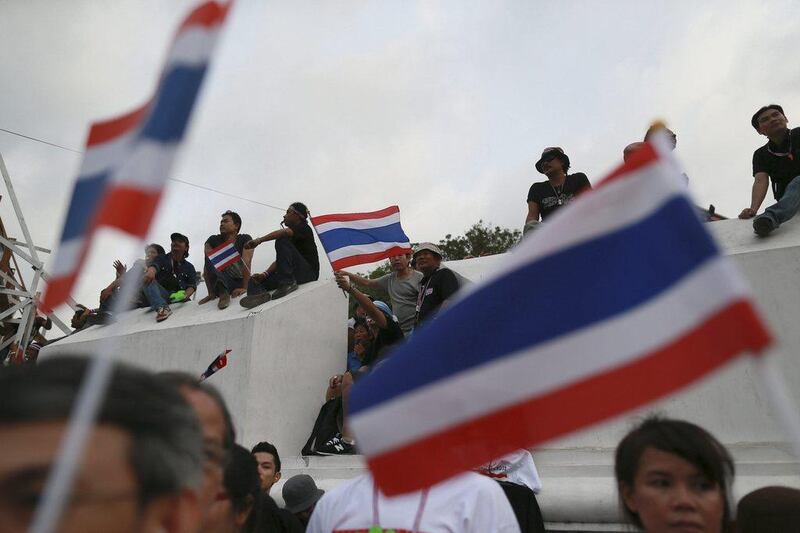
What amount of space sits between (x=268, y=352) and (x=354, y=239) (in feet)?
4.90

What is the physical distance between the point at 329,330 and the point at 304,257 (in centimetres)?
93

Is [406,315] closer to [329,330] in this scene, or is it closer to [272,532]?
[329,330]

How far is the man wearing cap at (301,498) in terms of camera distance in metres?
4.05

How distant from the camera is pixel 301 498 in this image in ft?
13.4

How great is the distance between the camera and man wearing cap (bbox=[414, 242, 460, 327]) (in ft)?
19.0

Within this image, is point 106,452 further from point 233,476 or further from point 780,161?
point 780,161

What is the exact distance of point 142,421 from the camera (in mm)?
1134

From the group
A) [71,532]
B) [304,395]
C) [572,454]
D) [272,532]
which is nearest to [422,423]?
[71,532]

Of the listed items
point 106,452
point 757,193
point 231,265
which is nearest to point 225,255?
point 231,265

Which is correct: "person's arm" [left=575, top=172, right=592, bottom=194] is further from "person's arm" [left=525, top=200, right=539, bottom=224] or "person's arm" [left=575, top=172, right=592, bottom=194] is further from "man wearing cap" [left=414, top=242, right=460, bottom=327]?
"man wearing cap" [left=414, top=242, right=460, bottom=327]

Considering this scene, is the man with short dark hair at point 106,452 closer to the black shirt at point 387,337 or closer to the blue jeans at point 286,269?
the black shirt at point 387,337

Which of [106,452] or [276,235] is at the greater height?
[276,235]

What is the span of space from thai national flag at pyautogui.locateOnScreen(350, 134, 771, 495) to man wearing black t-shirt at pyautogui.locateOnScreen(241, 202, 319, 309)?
244 inches

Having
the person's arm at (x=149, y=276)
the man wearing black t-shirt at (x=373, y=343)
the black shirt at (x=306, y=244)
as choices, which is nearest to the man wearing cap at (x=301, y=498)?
the man wearing black t-shirt at (x=373, y=343)
